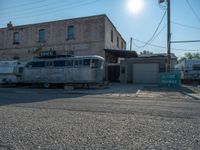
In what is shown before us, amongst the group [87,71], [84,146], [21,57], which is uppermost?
[21,57]

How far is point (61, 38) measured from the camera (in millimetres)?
34094

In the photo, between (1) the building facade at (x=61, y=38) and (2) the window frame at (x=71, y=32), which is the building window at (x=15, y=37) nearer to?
(1) the building facade at (x=61, y=38)

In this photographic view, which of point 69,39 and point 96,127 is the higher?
point 69,39

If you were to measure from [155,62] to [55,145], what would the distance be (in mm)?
26259

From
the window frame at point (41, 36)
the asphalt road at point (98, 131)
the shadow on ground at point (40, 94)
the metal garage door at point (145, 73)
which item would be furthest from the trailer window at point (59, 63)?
the asphalt road at point (98, 131)

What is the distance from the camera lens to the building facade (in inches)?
1246

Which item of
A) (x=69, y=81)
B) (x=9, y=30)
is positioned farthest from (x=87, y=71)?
(x=9, y=30)

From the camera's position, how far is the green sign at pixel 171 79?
71.7 feet

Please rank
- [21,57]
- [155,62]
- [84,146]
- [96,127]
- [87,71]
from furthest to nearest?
[21,57]
[155,62]
[87,71]
[96,127]
[84,146]

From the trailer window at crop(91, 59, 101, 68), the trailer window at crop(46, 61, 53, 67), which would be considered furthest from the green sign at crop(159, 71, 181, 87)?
the trailer window at crop(46, 61, 53, 67)

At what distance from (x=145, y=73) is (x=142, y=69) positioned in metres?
0.64

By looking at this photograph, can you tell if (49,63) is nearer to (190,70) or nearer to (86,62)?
(86,62)

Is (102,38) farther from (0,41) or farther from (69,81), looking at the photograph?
(0,41)

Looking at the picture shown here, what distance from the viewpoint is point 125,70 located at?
30.6m
